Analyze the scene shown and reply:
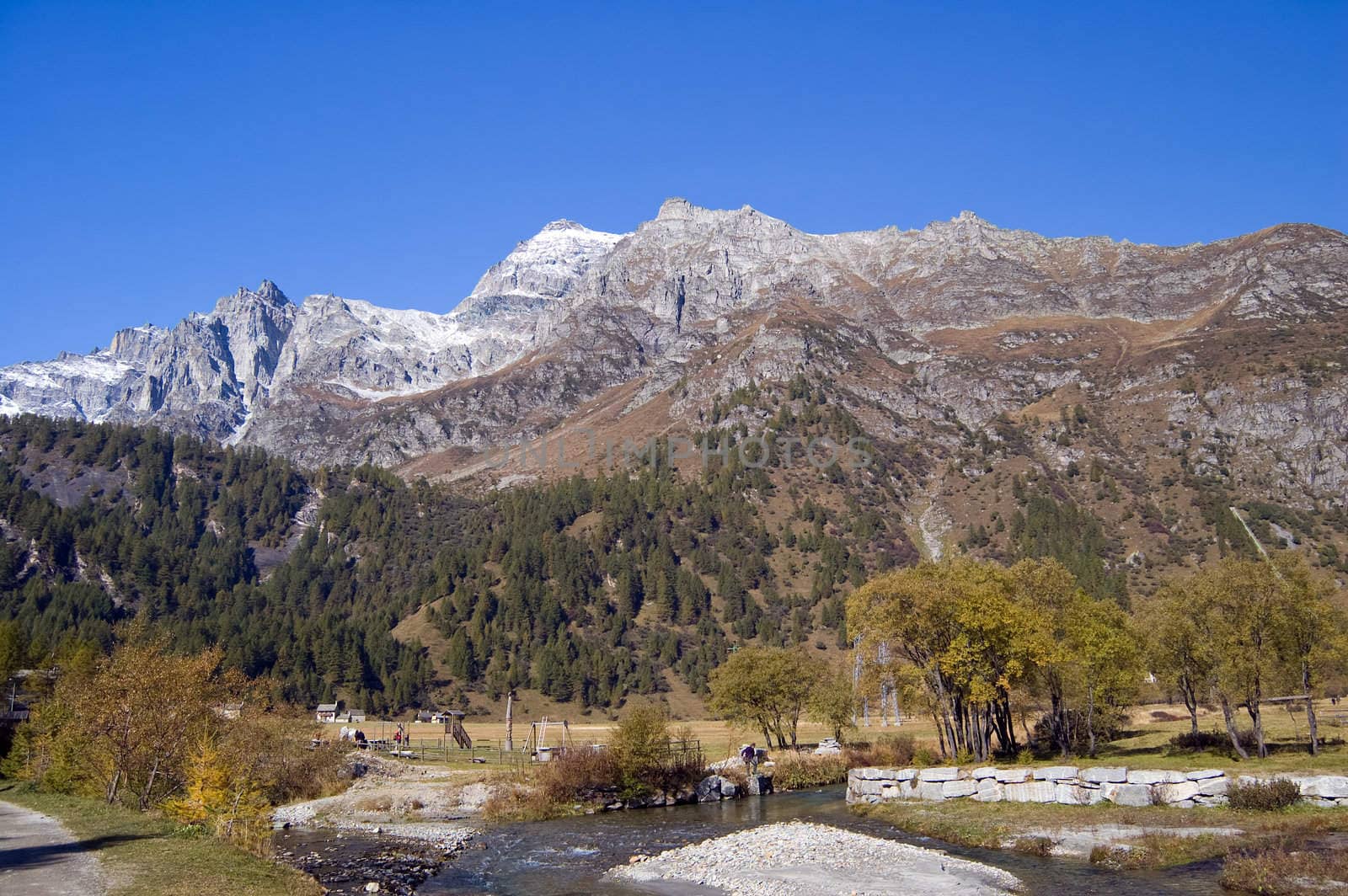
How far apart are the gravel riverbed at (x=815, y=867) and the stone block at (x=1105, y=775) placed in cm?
1051

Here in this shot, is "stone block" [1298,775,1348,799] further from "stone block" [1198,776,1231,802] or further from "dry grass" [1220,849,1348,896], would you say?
"dry grass" [1220,849,1348,896]

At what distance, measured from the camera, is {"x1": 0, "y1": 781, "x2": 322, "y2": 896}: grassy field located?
26172 mm

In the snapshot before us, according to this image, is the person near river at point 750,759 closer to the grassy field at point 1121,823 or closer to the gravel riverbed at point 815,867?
the grassy field at point 1121,823

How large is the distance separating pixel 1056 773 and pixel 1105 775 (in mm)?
2493

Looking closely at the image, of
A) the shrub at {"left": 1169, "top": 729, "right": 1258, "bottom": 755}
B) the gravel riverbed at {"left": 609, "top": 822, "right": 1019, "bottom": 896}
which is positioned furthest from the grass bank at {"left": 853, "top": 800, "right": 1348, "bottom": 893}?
the shrub at {"left": 1169, "top": 729, "right": 1258, "bottom": 755}

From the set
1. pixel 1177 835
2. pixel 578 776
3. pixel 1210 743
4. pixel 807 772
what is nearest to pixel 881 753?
pixel 807 772

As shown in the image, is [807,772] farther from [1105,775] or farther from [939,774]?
[1105,775]

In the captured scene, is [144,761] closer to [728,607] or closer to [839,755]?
[839,755]

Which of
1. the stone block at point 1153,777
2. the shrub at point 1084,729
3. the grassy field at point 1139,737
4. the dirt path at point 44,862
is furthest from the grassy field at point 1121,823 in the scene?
the dirt path at point 44,862

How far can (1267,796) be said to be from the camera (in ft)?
128

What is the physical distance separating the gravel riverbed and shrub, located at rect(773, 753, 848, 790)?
1097 inches

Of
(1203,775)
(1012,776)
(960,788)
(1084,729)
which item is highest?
(1203,775)

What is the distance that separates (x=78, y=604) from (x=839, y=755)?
16382cm

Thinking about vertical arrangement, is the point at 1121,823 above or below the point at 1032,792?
below
